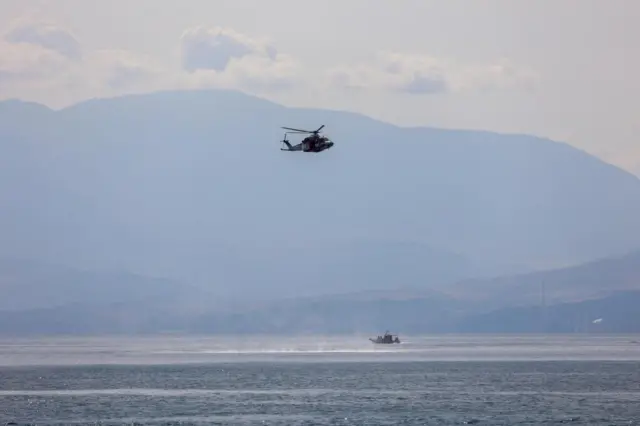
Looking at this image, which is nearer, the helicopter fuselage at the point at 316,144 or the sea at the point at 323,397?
the sea at the point at 323,397

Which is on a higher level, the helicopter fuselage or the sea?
the helicopter fuselage

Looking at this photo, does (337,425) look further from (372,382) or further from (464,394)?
(372,382)

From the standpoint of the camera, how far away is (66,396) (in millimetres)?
147500

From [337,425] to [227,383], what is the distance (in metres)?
54.0

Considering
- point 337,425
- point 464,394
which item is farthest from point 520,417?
point 464,394

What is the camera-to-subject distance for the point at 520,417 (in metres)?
120

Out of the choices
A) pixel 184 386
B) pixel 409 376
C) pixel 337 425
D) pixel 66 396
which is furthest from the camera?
pixel 409 376

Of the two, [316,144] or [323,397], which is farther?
[323,397]

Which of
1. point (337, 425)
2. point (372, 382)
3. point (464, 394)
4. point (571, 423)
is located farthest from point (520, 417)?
point (372, 382)

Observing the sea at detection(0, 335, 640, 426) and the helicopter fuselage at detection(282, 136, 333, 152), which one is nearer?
the sea at detection(0, 335, 640, 426)

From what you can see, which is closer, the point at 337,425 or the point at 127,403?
the point at 337,425

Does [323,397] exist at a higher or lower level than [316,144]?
lower

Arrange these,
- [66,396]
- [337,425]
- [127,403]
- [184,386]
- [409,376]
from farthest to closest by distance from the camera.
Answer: [409,376]
[184,386]
[66,396]
[127,403]
[337,425]

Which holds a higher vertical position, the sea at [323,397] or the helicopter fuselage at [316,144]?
the helicopter fuselage at [316,144]
